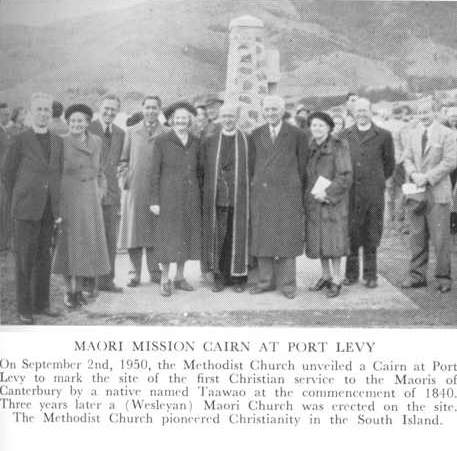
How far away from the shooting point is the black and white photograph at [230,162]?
171 inches

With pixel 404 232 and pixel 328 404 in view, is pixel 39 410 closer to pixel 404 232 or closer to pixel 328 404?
pixel 328 404

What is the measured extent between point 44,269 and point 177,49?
4.16 ft

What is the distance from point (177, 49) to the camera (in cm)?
443

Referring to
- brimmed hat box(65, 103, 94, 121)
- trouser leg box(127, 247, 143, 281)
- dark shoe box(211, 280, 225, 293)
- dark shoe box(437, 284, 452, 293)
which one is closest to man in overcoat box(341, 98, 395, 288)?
dark shoe box(437, 284, 452, 293)

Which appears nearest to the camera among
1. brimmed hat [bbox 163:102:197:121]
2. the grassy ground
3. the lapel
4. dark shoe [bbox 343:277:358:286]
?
the lapel

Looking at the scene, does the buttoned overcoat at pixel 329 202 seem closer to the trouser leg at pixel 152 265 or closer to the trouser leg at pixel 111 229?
the trouser leg at pixel 152 265

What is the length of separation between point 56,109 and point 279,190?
1165 mm

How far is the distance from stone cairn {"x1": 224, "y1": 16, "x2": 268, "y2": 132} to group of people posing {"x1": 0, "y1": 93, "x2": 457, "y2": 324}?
0.09 m

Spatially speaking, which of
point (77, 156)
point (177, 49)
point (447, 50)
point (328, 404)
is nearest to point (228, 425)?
point (328, 404)

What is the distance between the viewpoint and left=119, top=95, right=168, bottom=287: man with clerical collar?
4.54 m

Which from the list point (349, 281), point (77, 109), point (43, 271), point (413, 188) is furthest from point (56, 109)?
point (413, 188)

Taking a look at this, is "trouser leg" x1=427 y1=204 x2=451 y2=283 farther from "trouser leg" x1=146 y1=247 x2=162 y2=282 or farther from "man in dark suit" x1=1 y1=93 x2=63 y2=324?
"man in dark suit" x1=1 y1=93 x2=63 y2=324

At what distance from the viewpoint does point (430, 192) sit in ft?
15.0

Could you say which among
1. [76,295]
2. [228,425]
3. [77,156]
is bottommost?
[228,425]
